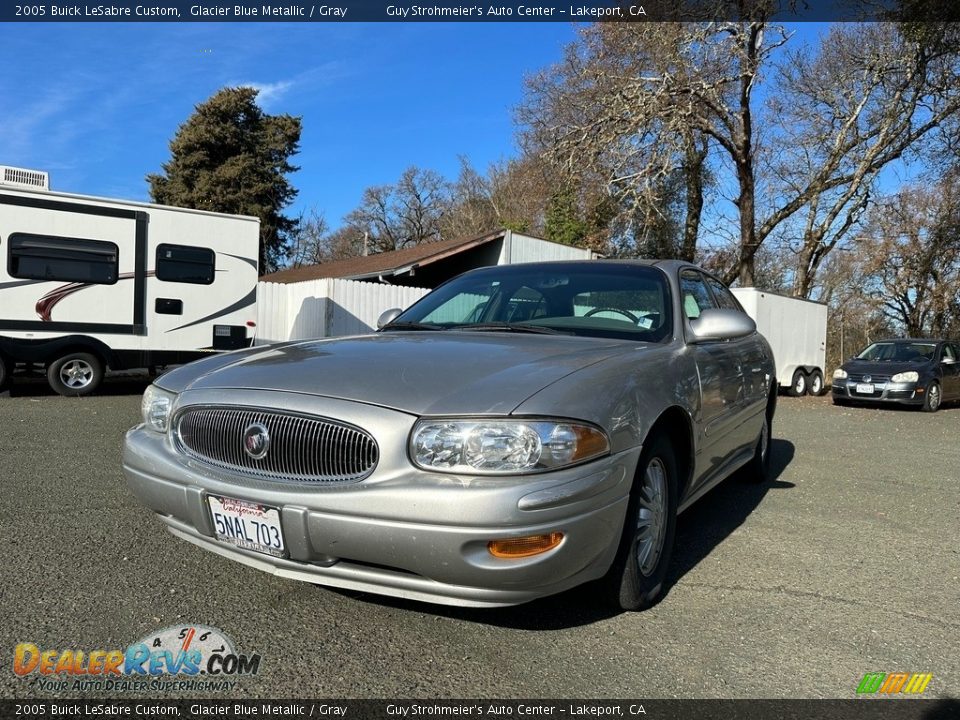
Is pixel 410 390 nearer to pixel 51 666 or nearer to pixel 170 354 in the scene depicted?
pixel 51 666

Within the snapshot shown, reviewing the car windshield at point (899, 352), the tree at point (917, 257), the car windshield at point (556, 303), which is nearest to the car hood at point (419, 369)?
the car windshield at point (556, 303)

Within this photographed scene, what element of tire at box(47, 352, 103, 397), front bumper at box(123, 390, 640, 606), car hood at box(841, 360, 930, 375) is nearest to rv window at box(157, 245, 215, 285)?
tire at box(47, 352, 103, 397)

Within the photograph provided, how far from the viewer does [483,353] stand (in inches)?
110

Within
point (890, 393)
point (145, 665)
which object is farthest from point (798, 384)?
point (145, 665)

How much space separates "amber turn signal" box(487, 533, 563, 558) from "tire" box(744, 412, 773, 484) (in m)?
3.40

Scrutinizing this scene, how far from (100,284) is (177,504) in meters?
9.54

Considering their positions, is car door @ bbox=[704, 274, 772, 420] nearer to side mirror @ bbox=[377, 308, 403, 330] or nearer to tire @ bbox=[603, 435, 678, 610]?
tire @ bbox=[603, 435, 678, 610]

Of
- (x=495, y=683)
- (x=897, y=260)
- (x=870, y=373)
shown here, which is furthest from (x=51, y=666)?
(x=897, y=260)

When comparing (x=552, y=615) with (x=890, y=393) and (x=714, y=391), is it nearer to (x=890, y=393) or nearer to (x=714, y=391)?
(x=714, y=391)

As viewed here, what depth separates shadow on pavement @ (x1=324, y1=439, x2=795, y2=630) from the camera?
2.76 meters

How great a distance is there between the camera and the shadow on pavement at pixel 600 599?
2.76m

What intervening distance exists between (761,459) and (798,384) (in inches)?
536

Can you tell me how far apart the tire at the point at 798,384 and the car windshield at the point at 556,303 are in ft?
49.2

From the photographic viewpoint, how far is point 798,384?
57.8 ft
